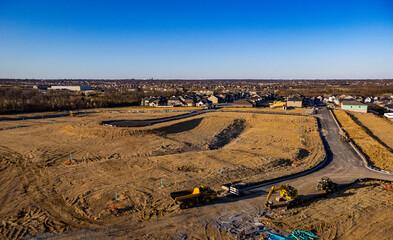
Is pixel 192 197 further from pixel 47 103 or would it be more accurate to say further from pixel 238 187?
pixel 47 103

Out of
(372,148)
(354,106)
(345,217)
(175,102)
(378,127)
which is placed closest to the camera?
(345,217)

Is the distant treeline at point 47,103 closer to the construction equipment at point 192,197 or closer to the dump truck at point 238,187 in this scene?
the construction equipment at point 192,197

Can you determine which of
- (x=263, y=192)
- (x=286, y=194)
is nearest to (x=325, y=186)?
(x=286, y=194)

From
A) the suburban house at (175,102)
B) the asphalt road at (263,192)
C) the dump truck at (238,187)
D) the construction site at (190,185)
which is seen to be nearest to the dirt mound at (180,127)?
the construction site at (190,185)

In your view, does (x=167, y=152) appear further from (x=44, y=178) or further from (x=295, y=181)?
(x=295, y=181)

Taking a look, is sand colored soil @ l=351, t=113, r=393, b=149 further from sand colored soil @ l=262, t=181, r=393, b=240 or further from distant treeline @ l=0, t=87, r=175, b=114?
distant treeline @ l=0, t=87, r=175, b=114

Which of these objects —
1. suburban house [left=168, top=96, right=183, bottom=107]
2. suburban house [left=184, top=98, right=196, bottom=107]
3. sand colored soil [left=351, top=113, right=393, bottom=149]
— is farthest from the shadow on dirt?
suburban house [left=168, top=96, right=183, bottom=107]
